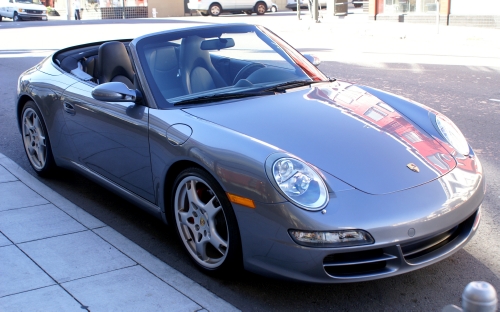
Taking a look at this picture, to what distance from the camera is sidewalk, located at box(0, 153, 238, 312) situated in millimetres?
3193

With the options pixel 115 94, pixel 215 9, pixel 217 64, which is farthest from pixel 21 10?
pixel 115 94

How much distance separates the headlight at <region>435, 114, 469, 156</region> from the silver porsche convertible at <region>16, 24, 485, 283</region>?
0.05 feet

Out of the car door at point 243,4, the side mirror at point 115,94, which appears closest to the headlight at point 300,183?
the side mirror at point 115,94

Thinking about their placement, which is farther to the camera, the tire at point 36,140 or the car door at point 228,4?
the car door at point 228,4

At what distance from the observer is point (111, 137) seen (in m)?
4.23

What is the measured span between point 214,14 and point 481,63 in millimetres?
27896

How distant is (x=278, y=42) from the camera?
500 cm

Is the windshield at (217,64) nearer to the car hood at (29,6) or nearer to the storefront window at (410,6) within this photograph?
the storefront window at (410,6)

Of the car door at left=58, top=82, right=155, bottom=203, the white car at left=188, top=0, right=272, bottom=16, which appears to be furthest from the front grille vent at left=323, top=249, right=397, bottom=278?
the white car at left=188, top=0, right=272, bottom=16

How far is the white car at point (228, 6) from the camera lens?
125 feet

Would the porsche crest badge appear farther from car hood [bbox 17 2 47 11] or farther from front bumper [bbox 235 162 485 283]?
car hood [bbox 17 2 47 11]

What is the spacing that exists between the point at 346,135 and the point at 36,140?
3104mm

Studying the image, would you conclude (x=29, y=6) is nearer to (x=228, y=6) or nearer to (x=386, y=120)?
(x=228, y=6)

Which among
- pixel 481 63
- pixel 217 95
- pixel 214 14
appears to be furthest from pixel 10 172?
pixel 214 14
